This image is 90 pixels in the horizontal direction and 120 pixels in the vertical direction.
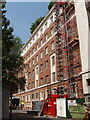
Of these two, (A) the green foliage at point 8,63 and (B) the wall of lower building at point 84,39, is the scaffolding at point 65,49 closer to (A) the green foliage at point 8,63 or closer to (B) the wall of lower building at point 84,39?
(B) the wall of lower building at point 84,39

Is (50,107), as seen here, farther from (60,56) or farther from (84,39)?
(60,56)

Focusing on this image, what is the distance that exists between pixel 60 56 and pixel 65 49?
286cm

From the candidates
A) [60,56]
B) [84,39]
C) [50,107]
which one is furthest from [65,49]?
[50,107]

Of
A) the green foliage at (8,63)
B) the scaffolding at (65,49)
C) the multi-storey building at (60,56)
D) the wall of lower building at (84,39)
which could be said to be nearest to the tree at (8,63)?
the green foliage at (8,63)

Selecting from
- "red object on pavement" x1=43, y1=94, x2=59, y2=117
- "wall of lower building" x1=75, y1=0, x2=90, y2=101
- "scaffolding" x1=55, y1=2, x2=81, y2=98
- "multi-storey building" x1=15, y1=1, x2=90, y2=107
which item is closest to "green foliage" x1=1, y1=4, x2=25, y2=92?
"multi-storey building" x1=15, y1=1, x2=90, y2=107

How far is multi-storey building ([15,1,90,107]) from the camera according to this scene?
2598cm

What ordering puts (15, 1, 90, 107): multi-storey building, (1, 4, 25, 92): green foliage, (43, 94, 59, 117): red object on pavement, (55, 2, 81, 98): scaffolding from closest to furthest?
(1, 4, 25, 92): green foliage
(43, 94, 59, 117): red object on pavement
(15, 1, 90, 107): multi-storey building
(55, 2, 81, 98): scaffolding

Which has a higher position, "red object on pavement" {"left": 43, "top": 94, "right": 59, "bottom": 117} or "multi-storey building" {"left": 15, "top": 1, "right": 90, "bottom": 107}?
"multi-storey building" {"left": 15, "top": 1, "right": 90, "bottom": 107}

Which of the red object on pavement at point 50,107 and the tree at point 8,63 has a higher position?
the tree at point 8,63

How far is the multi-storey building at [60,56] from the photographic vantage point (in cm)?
2598

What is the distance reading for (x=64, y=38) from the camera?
31094 mm

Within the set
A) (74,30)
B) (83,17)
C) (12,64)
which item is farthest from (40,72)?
(12,64)

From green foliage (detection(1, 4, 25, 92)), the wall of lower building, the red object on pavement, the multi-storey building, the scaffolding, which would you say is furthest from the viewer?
the scaffolding

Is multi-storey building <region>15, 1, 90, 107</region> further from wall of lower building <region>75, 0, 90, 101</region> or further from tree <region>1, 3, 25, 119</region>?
tree <region>1, 3, 25, 119</region>
